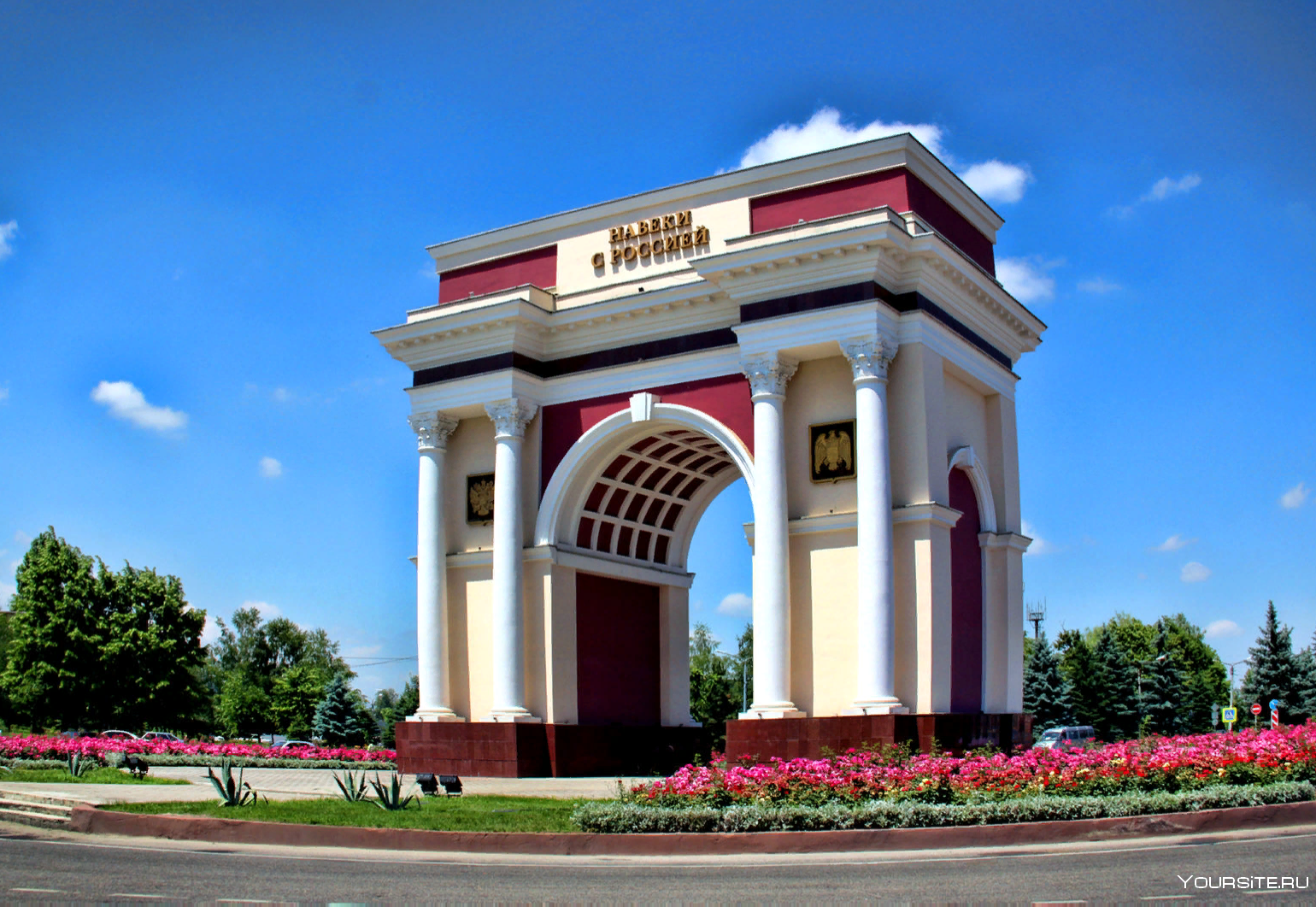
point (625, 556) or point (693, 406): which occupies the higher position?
point (693, 406)

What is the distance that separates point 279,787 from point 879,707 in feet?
36.1

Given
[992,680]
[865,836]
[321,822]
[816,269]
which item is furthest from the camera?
A: [992,680]

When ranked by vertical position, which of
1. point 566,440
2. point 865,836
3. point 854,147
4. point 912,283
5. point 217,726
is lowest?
point 217,726

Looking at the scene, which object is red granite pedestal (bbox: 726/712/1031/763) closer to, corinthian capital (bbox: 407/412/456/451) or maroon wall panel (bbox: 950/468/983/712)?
maroon wall panel (bbox: 950/468/983/712)

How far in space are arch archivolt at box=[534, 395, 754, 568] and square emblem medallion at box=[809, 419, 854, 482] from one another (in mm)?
1430

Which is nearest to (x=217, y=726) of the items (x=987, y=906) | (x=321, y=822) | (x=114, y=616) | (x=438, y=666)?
(x=114, y=616)

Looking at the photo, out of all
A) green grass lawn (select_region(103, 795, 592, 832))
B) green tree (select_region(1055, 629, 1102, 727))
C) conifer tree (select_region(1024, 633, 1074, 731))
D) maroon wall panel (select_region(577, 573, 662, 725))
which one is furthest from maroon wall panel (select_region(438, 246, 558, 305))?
green tree (select_region(1055, 629, 1102, 727))

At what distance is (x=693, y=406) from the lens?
2652 cm

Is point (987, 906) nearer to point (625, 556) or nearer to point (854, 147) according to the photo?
point (854, 147)

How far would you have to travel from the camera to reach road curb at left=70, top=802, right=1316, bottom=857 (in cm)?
1415

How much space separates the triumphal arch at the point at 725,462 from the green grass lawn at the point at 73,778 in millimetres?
5850

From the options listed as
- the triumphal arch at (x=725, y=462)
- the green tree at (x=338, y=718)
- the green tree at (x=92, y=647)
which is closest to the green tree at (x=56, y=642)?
the green tree at (x=92, y=647)

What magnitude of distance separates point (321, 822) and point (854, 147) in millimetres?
16905

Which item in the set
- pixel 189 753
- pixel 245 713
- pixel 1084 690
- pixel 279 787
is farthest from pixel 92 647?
pixel 1084 690
